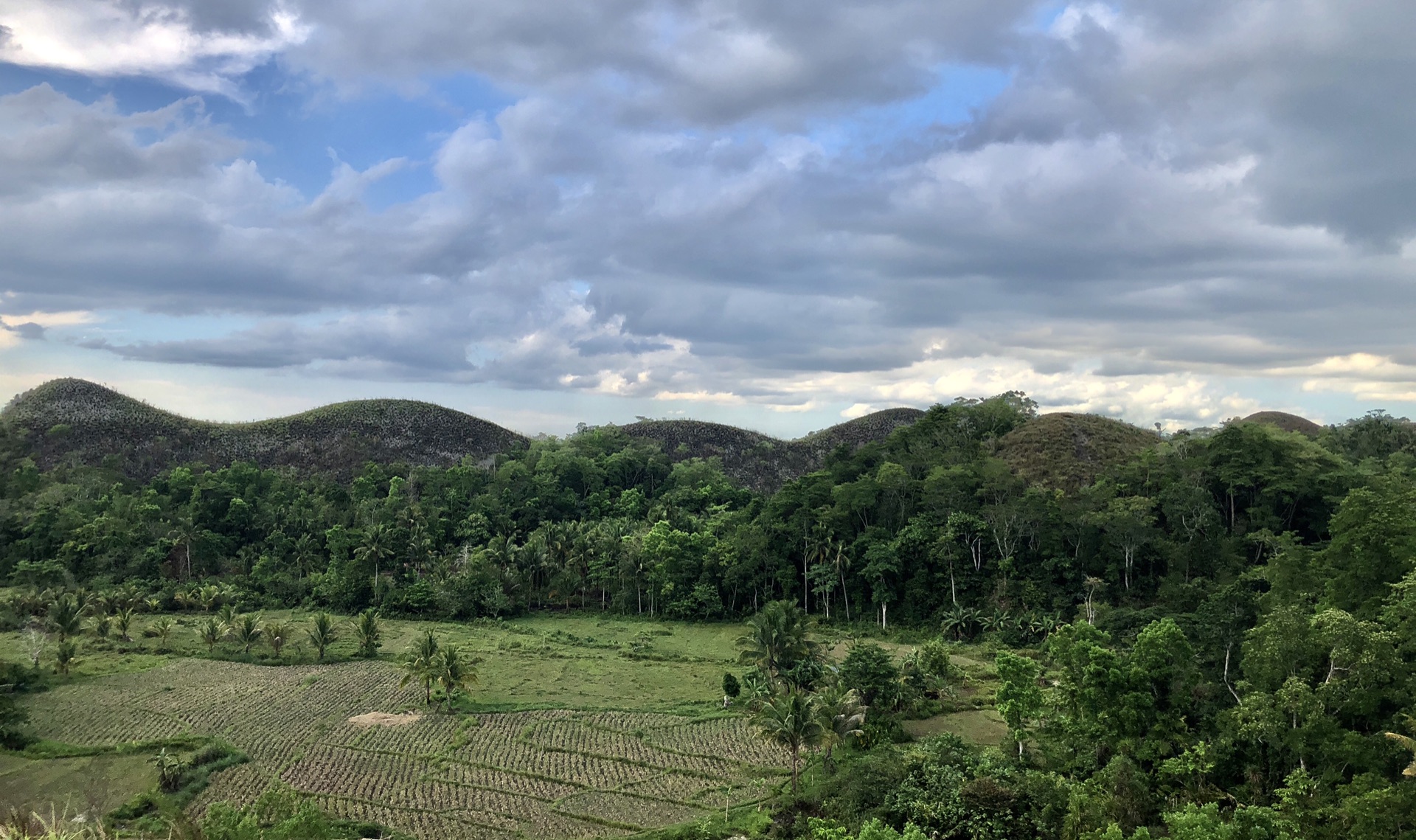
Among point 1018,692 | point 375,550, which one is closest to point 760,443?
point 375,550

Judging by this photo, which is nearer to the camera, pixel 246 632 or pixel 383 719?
pixel 383 719

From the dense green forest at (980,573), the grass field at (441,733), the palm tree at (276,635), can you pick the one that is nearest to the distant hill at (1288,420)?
the dense green forest at (980,573)

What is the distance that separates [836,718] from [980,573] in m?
22.6

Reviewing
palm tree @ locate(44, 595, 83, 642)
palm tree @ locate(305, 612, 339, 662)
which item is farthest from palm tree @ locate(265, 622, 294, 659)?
palm tree @ locate(44, 595, 83, 642)

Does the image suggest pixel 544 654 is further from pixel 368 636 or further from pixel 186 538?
pixel 186 538

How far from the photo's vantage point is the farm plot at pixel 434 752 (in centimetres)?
2198

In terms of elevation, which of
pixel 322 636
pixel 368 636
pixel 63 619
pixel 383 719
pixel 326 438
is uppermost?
pixel 326 438

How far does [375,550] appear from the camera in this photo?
51.4 m

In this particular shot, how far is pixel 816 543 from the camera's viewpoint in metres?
46.2

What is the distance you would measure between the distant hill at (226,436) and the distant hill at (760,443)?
17460 mm

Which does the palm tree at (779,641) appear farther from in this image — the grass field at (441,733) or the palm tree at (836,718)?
the palm tree at (836,718)

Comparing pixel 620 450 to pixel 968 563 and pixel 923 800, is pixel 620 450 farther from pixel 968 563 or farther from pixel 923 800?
pixel 923 800

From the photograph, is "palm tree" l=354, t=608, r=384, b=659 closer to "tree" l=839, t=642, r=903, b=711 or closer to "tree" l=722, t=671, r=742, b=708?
"tree" l=722, t=671, r=742, b=708

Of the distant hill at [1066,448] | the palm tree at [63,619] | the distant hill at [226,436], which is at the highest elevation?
the distant hill at [226,436]
